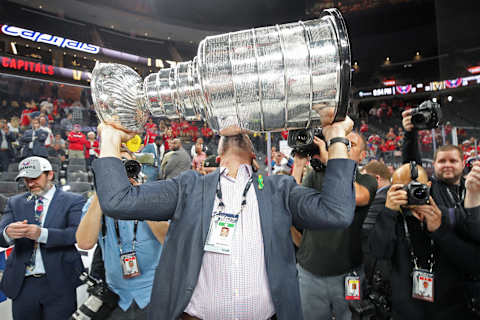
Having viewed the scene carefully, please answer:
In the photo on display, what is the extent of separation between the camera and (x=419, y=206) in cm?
154

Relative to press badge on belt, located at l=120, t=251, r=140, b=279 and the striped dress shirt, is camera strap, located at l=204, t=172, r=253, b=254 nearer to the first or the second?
the striped dress shirt

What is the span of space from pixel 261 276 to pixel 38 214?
1750mm

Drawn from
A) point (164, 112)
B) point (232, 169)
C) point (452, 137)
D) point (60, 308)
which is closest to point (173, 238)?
point (232, 169)

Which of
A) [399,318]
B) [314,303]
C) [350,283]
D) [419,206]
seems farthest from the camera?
[314,303]

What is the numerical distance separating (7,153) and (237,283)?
5306mm

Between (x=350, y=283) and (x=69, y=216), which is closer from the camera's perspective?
(x=350, y=283)

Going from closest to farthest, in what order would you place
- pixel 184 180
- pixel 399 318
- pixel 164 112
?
pixel 164 112 < pixel 184 180 < pixel 399 318

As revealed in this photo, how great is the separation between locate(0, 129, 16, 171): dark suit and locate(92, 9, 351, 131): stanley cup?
479 cm

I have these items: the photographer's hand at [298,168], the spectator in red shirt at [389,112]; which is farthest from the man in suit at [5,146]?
the spectator in red shirt at [389,112]

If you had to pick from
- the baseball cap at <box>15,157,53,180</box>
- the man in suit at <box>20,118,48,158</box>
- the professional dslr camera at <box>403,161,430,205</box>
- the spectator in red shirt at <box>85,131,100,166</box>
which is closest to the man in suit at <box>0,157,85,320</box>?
the baseball cap at <box>15,157,53,180</box>

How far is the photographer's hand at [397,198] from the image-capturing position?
1538 millimetres

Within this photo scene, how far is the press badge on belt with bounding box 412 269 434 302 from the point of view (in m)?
1.56

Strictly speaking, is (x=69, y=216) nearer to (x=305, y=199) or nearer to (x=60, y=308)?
(x=60, y=308)

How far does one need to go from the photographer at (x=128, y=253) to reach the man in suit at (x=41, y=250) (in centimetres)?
45
